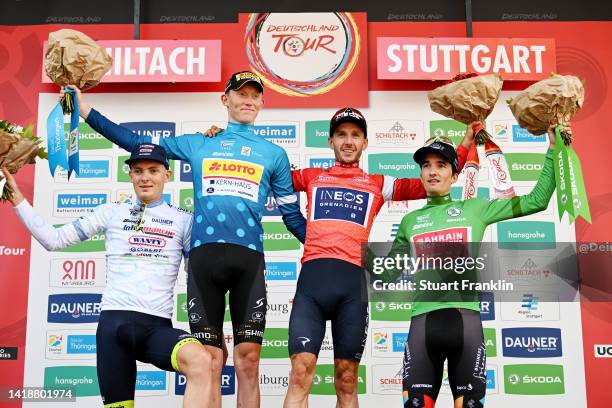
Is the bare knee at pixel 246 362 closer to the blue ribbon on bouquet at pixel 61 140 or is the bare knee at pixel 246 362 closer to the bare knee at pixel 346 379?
the bare knee at pixel 346 379

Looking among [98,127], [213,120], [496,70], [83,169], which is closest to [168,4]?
[213,120]

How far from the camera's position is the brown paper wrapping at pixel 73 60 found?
3189 mm

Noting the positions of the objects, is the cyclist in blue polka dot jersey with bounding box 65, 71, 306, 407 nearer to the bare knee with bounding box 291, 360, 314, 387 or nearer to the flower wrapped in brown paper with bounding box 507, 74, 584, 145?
the bare knee with bounding box 291, 360, 314, 387

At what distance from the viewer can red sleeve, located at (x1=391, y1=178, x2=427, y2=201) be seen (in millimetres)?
3404

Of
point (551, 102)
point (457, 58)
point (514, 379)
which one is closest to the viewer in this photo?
point (551, 102)

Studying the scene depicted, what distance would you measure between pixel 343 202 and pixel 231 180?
53cm

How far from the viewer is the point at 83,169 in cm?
465

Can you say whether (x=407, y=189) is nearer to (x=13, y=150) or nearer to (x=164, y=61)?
(x=13, y=150)

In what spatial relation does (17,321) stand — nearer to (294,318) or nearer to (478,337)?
(294,318)

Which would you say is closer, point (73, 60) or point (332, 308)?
point (332, 308)

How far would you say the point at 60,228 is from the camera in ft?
10.6

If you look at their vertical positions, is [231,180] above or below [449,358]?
above

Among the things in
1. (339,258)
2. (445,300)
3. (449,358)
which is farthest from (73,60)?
(449,358)

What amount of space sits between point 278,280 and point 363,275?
4.70ft
